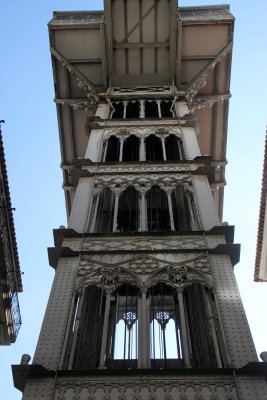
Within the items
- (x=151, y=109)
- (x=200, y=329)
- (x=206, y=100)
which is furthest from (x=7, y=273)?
(x=206, y=100)

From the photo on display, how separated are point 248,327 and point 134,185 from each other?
18.7ft

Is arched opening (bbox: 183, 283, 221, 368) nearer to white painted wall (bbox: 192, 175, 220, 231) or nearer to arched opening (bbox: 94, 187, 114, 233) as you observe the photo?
white painted wall (bbox: 192, 175, 220, 231)

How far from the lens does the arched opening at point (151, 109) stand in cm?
1997

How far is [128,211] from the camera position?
47.2ft

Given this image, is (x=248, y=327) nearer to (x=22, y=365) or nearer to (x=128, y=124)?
(x=22, y=365)

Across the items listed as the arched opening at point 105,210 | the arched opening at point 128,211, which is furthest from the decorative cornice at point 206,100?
the arched opening at point 105,210

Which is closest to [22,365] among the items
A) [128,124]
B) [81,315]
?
[81,315]

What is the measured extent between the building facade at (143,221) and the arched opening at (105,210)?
37 millimetres

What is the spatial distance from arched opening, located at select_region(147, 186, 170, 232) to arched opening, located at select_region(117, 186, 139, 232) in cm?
35

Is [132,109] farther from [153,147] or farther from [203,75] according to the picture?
[153,147]

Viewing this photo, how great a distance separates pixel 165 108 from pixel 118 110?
1.66 meters

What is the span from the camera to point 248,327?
8062 millimetres

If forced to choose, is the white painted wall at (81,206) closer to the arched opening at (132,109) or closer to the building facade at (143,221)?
the building facade at (143,221)

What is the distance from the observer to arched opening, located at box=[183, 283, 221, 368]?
865 centimetres
